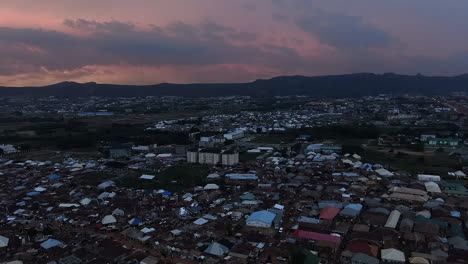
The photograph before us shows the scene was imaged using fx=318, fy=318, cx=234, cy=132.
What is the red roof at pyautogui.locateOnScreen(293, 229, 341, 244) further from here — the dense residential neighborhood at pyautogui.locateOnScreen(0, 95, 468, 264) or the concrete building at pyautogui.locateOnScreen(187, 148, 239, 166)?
the concrete building at pyautogui.locateOnScreen(187, 148, 239, 166)

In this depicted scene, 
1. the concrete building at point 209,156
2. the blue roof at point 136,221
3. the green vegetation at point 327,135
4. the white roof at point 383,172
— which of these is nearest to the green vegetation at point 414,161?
the white roof at point 383,172

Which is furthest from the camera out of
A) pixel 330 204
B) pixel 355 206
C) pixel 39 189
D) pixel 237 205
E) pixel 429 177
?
pixel 429 177

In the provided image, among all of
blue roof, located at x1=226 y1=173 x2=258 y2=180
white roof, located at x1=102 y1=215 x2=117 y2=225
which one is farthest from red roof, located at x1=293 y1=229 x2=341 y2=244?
blue roof, located at x1=226 y1=173 x2=258 y2=180

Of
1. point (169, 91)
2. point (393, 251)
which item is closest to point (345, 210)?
point (393, 251)

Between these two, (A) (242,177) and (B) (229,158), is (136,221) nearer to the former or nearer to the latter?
(A) (242,177)

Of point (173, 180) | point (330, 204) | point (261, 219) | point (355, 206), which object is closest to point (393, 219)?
point (355, 206)

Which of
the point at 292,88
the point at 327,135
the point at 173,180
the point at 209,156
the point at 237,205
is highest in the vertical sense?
the point at 292,88

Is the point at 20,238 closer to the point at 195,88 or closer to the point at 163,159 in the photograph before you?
the point at 163,159
